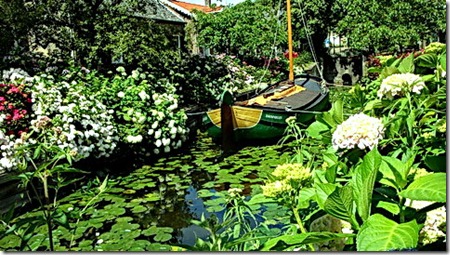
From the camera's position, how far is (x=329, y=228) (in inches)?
41.4

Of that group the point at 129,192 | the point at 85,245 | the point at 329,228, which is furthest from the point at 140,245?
the point at 329,228

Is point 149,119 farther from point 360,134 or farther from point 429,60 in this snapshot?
point 360,134

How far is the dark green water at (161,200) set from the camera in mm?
3523

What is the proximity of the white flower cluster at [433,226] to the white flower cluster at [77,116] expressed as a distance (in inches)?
170

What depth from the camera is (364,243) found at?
79 centimetres

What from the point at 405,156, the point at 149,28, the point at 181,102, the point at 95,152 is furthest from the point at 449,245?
the point at 181,102

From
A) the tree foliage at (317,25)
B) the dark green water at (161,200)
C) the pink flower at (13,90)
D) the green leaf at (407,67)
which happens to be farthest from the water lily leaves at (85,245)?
the tree foliage at (317,25)

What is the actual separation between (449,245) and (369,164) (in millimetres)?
215

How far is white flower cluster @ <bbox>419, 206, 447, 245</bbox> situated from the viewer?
0.89 meters

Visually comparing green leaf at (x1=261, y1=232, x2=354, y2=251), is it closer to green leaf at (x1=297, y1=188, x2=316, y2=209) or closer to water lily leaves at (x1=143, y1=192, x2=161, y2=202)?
green leaf at (x1=297, y1=188, x2=316, y2=209)

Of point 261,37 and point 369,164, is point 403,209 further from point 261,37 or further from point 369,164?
point 261,37

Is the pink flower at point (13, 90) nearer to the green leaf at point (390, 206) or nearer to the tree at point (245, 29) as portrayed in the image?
the green leaf at point (390, 206)

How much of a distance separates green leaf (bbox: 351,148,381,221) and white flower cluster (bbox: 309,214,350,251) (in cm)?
12

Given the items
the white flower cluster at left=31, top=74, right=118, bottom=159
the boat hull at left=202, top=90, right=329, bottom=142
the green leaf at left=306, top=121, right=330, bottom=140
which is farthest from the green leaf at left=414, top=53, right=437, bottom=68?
the boat hull at left=202, top=90, right=329, bottom=142
